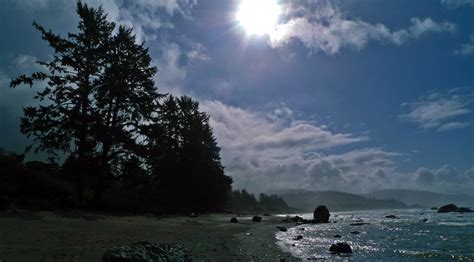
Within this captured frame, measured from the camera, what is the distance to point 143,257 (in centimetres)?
871

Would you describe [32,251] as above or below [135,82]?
below

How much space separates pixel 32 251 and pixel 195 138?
1621 inches

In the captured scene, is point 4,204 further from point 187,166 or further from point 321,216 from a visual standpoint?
point 321,216

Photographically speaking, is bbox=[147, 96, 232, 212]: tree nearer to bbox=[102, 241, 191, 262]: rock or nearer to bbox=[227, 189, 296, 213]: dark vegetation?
bbox=[102, 241, 191, 262]: rock

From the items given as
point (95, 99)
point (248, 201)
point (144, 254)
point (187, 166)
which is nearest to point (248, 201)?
point (248, 201)

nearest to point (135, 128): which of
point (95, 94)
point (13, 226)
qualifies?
point (95, 94)

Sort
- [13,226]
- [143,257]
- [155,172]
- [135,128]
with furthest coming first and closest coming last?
[155,172], [135,128], [13,226], [143,257]

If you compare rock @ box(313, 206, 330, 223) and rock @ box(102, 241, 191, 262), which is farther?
rock @ box(313, 206, 330, 223)

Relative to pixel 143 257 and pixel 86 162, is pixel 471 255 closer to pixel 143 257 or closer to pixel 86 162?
pixel 143 257

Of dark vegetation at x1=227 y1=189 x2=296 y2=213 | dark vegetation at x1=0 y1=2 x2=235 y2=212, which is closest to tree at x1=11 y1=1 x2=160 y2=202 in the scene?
dark vegetation at x1=0 y1=2 x2=235 y2=212

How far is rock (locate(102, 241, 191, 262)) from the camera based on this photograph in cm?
862

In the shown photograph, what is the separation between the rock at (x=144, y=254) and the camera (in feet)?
28.3


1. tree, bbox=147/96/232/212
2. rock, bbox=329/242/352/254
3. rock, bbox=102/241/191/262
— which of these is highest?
tree, bbox=147/96/232/212

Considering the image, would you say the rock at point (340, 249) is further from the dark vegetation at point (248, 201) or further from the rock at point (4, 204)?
the dark vegetation at point (248, 201)
